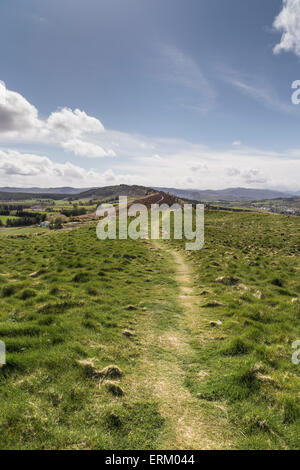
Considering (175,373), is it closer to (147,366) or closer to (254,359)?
(147,366)

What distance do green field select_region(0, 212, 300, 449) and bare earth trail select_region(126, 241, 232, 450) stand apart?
0.11ft

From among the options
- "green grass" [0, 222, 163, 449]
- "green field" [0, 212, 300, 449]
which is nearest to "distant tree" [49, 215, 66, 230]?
"green field" [0, 212, 300, 449]

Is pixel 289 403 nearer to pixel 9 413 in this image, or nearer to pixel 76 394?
pixel 76 394

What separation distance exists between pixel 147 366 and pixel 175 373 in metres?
0.90

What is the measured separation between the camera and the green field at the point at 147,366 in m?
4.65

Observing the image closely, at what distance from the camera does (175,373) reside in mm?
6781

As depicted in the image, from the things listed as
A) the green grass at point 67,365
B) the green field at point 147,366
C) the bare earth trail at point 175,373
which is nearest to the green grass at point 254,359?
the green field at point 147,366

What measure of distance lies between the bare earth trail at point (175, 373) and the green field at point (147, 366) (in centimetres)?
3

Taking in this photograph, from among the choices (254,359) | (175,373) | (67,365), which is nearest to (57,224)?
(67,365)

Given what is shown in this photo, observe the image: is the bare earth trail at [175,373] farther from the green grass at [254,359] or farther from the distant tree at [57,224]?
the distant tree at [57,224]

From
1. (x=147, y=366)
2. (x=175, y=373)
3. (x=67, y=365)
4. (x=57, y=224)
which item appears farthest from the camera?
(x=57, y=224)

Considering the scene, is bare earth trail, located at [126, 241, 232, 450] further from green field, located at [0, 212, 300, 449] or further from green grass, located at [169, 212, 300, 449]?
green grass, located at [169, 212, 300, 449]
